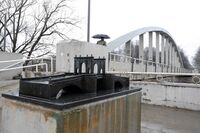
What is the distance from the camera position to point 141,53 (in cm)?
2444

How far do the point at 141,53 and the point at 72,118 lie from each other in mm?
23439

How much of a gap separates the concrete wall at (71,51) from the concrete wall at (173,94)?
195 centimetres

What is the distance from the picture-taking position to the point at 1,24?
64.9ft

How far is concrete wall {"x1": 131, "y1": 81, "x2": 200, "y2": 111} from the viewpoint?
5.87 meters

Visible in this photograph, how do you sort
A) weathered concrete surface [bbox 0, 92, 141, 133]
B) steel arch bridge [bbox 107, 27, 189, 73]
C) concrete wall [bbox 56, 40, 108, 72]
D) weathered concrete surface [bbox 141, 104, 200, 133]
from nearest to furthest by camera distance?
weathered concrete surface [bbox 0, 92, 141, 133] < weathered concrete surface [bbox 141, 104, 200, 133] < concrete wall [bbox 56, 40, 108, 72] < steel arch bridge [bbox 107, 27, 189, 73]

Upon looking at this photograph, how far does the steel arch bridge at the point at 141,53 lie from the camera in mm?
12250

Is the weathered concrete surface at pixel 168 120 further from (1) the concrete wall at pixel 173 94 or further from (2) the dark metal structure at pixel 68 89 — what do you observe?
(2) the dark metal structure at pixel 68 89

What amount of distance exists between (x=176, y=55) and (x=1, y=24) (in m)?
38.5

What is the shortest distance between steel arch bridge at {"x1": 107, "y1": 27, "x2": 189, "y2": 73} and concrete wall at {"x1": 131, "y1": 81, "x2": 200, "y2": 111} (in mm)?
3161

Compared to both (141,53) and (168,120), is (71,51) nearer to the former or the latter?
(168,120)

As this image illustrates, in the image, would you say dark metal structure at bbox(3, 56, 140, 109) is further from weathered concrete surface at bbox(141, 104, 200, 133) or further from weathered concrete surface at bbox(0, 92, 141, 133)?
weathered concrete surface at bbox(141, 104, 200, 133)

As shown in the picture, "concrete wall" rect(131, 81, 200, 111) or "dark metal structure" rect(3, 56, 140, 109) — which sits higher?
"dark metal structure" rect(3, 56, 140, 109)

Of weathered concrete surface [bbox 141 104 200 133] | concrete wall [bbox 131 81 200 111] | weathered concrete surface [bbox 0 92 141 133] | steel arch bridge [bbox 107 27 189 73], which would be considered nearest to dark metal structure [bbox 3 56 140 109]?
weathered concrete surface [bbox 0 92 141 133]

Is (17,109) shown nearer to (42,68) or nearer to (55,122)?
(55,122)
